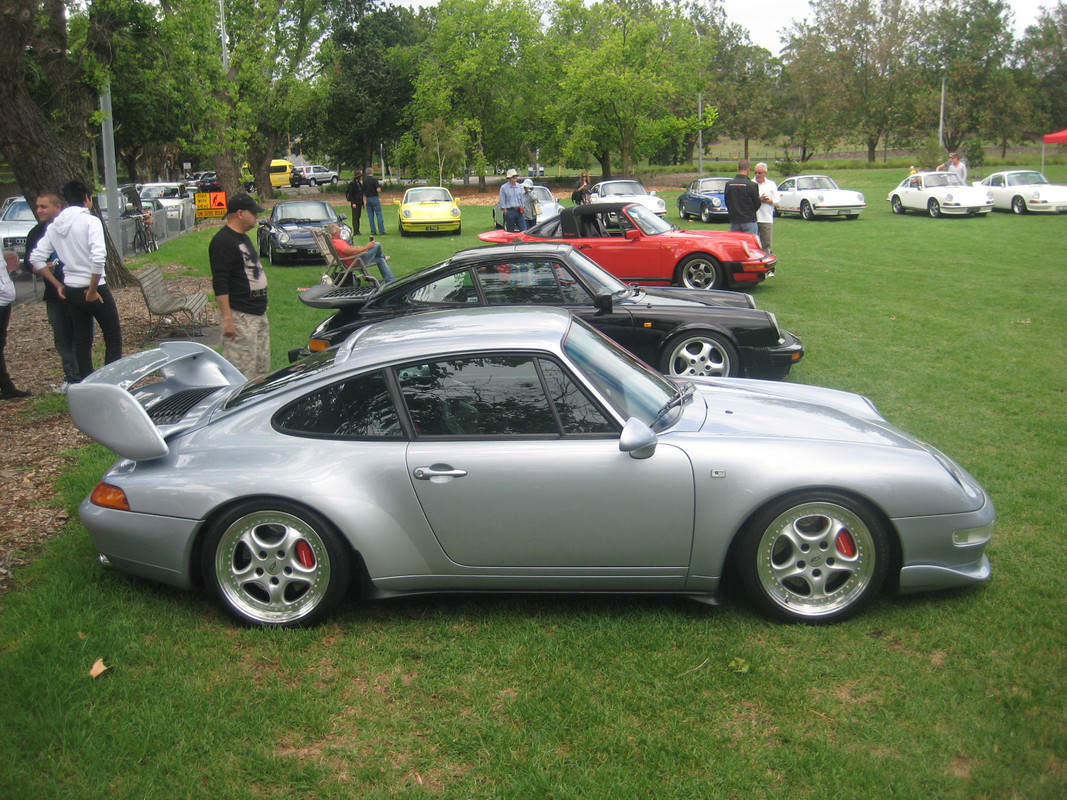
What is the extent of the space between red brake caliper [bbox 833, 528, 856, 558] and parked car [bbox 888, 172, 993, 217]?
1003 inches

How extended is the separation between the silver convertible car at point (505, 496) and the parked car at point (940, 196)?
2496cm

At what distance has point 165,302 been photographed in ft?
35.3

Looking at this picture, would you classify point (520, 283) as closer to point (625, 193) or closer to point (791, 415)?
point (791, 415)

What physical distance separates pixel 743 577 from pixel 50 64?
13378 mm

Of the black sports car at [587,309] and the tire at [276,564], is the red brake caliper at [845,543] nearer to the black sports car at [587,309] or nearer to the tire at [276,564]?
the tire at [276,564]

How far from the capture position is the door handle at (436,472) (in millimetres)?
3941

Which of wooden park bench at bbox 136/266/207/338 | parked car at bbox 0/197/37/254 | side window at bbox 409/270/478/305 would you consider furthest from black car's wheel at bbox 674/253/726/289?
parked car at bbox 0/197/37/254

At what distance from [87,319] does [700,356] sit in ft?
17.3

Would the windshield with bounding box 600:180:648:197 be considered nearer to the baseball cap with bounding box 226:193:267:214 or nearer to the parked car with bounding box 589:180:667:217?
the parked car with bounding box 589:180:667:217

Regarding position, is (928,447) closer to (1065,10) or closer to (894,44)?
(894,44)

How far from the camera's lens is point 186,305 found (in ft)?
35.8

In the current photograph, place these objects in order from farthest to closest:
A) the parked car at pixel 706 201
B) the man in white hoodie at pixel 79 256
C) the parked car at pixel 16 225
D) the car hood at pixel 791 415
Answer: the parked car at pixel 706 201, the parked car at pixel 16 225, the man in white hoodie at pixel 79 256, the car hood at pixel 791 415

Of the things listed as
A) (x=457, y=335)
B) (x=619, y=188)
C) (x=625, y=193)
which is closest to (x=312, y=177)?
(x=619, y=188)

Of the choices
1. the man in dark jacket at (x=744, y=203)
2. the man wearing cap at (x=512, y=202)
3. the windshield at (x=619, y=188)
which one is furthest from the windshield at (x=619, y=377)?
the windshield at (x=619, y=188)
